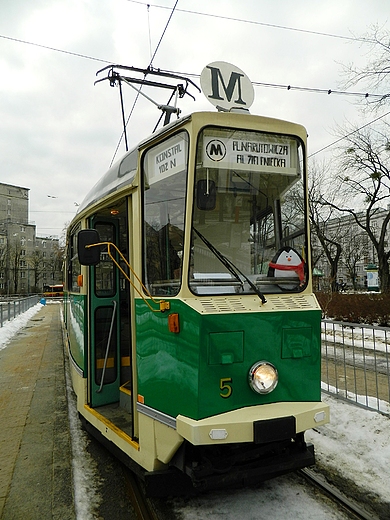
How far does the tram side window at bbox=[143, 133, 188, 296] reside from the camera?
3.33m

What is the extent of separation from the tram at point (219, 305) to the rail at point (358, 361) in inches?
109

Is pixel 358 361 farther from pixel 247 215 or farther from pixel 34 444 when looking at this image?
pixel 34 444

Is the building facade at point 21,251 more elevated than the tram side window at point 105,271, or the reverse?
the building facade at point 21,251

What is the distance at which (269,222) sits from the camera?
12.1ft

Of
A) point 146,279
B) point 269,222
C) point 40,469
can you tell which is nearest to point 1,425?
point 40,469

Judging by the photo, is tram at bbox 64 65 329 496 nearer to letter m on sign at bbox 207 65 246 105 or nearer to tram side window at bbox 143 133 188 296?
tram side window at bbox 143 133 188 296

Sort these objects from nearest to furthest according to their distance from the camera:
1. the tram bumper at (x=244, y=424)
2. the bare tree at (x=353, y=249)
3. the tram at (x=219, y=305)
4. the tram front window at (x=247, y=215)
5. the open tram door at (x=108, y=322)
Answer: the tram bumper at (x=244, y=424) → the tram at (x=219, y=305) → the tram front window at (x=247, y=215) → the open tram door at (x=108, y=322) → the bare tree at (x=353, y=249)

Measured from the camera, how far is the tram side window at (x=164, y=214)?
333 cm

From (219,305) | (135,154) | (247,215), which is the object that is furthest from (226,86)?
(219,305)

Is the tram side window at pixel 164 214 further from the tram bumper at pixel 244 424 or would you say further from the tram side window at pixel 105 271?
the tram side window at pixel 105 271

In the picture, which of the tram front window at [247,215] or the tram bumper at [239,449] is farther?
the tram front window at [247,215]

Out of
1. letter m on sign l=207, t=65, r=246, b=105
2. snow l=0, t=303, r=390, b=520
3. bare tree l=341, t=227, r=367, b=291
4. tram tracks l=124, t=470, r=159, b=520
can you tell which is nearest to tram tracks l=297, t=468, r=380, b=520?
snow l=0, t=303, r=390, b=520

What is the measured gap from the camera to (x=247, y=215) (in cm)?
364

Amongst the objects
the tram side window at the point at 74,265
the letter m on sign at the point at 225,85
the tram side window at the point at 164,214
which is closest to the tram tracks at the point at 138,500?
the tram side window at the point at 164,214
